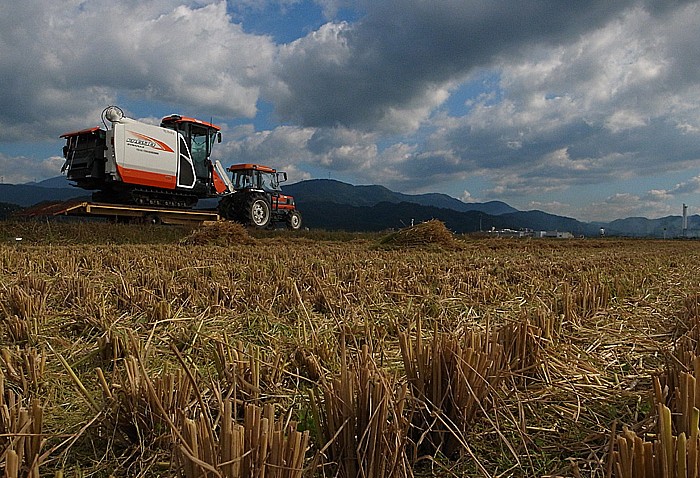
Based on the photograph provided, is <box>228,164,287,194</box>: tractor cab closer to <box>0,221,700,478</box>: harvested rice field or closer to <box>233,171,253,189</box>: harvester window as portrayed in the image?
<box>233,171,253,189</box>: harvester window

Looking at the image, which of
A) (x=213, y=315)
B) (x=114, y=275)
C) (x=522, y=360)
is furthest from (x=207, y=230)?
(x=522, y=360)

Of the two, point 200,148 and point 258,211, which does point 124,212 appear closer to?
point 200,148

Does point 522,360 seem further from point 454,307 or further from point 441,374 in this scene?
point 454,307

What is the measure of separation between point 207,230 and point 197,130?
7.75 m

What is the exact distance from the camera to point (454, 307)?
2.68 metres

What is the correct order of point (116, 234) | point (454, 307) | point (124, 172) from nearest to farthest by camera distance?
point (454, 307) → point (116, 234) → point (124, 172)

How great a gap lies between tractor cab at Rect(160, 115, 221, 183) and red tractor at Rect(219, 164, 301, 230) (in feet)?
4.17

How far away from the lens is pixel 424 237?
30.8ft

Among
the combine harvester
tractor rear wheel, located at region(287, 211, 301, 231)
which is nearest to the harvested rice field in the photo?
the combine harvester

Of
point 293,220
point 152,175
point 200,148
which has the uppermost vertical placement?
point 200,148

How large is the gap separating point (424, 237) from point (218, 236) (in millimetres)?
4040

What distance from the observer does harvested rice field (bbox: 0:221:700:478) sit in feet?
2.79

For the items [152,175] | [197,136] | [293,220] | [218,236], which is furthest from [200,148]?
[218,236]

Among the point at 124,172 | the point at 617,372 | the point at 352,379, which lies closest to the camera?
the point at 352,379
